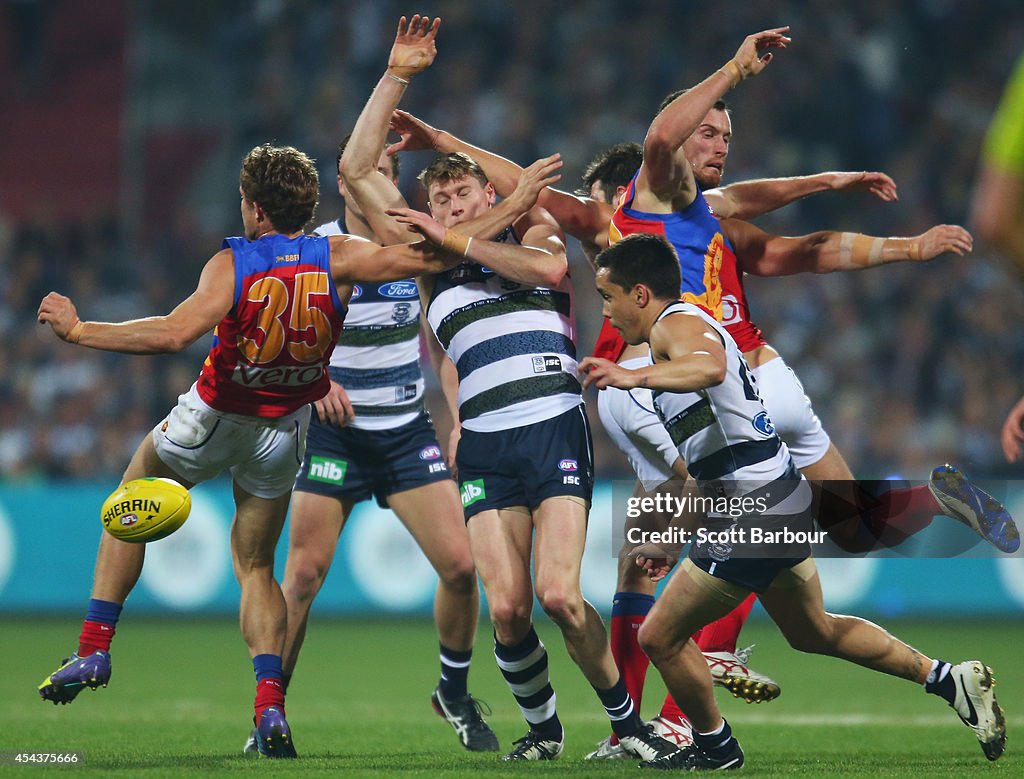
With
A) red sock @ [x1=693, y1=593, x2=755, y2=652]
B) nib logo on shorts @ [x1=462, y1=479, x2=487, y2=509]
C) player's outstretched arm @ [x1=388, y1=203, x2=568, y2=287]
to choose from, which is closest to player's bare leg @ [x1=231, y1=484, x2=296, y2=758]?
nib logo on shorts @ [x1=462, y1=479, x2=487, y2=509]

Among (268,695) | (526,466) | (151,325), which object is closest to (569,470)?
(526,466)

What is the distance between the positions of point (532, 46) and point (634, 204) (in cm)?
1115

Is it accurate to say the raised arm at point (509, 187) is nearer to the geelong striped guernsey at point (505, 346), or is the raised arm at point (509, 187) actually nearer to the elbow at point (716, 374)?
the geelong striped guernsey at point (505, 346)

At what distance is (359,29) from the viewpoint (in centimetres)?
1727

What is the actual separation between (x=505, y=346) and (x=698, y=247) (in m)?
0.97

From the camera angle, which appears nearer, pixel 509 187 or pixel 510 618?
pixel 510 618

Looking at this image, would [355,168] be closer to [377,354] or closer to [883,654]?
[377,354]

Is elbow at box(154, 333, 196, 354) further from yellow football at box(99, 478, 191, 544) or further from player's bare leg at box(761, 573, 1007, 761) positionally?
player's bare leg at box(761, 573, 1007, 761)

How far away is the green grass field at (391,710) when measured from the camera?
588 centimetres

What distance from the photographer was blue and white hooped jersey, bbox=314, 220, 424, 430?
738cm

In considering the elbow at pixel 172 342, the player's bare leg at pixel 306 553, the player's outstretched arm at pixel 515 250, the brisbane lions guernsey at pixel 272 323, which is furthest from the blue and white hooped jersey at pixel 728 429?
the player's bare leg at pixel 306 553

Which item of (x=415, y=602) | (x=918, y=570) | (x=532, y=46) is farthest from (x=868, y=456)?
(x=532, y=46)

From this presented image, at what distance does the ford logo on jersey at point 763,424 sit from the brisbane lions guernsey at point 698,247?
76 cm
